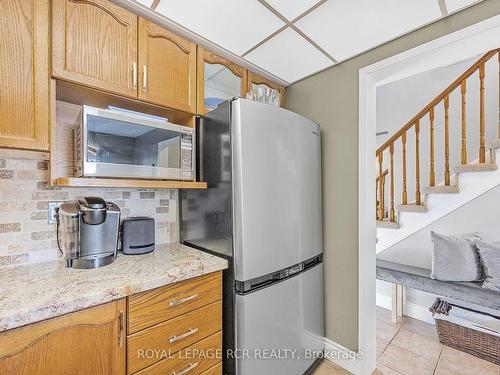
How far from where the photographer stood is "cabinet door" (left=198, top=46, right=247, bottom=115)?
1583mm

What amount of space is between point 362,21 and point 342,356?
→ 2.15 metres

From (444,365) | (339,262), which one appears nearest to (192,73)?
(339,262)

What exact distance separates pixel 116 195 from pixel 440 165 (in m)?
3.56

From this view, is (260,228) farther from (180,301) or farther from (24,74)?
(24,74)

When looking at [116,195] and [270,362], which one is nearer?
[270,362]

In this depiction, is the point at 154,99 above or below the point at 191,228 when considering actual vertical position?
above

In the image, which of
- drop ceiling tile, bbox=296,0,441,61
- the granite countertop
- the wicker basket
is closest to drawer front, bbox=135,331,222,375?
the granite countertop

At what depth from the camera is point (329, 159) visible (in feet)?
6.25

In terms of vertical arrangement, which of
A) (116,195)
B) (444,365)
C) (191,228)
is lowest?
(444,365)

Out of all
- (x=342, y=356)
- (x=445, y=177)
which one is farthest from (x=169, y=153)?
(x=445, y=177)

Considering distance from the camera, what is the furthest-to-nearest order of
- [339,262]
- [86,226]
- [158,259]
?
[339,262]
[158,259]
[86,226]

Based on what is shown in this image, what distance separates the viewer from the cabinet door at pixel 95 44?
111 centimetres

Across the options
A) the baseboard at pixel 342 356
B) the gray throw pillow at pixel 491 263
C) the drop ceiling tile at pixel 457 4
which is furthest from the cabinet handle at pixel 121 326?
the gray throw pillow at pixel 491 263

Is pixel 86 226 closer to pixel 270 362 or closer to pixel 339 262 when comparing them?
pixel 270 362
